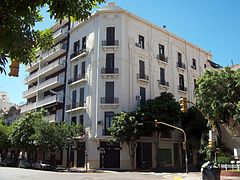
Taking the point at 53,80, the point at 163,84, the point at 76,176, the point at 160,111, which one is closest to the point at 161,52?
the point at 163,84

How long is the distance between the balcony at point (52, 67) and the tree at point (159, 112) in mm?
15909

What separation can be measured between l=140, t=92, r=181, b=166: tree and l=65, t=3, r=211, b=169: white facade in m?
2.70

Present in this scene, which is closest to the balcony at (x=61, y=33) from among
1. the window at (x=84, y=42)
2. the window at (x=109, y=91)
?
the window at (x=84, y=42)

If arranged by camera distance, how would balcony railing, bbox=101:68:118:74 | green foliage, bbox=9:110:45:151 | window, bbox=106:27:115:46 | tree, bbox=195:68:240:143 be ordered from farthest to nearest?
green foliage, bbox=9:110:45:151, window, bbox=106:27:115:46, balcony railing, bbox=101:68:118:74, tree, bbox=195:68:240:143

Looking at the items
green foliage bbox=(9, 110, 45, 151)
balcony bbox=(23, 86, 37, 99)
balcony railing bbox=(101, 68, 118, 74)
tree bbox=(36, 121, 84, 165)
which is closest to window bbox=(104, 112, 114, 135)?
tree bbox=(36, 121, 84, 165)

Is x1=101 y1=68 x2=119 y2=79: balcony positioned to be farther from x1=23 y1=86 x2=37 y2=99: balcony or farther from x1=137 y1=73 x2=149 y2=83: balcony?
x1=23 y1=86 x2=37 y2=99: balcony

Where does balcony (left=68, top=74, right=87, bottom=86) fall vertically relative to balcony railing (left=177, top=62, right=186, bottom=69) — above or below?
below

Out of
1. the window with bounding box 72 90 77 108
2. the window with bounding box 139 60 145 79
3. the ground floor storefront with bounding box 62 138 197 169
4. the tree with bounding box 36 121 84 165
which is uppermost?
the window with bounding box 139 60 145 79

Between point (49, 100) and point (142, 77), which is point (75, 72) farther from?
point (142, 77)

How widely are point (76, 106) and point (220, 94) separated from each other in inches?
783

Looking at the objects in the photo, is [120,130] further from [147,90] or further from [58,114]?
[58,114]

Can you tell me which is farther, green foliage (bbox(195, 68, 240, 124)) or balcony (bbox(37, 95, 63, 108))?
balcony (bbox(37, 95, 63, 108))

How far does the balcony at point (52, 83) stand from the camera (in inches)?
1868

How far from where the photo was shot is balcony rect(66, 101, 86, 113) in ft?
136
